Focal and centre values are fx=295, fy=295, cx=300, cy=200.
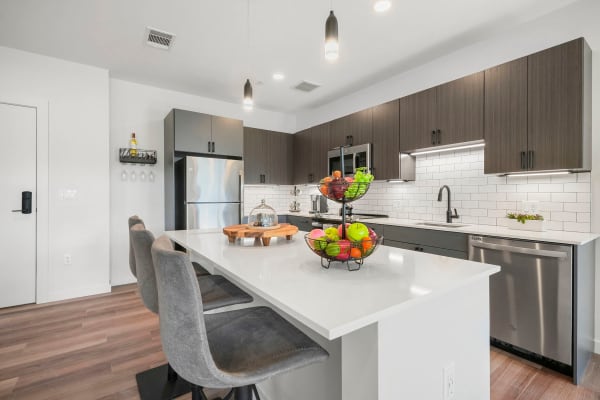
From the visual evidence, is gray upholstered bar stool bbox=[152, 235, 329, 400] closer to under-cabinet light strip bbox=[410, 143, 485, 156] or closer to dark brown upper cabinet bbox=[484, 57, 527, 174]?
dark brown upper cabinet bbox=[484, 57, 527, 174]

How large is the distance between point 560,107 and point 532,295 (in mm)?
1382

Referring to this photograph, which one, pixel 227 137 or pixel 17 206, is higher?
pixel 227 137

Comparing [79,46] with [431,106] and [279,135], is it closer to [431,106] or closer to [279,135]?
[279,135]

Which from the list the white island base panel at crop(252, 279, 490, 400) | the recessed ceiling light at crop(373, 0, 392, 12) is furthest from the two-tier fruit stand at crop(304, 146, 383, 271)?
the recessed ceiling light at crop(373, 0, 392, 12)

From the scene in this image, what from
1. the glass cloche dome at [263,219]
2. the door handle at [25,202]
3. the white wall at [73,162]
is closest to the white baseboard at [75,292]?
the white wall at [73,162]

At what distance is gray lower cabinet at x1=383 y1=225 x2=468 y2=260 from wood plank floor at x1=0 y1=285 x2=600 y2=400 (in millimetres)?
816

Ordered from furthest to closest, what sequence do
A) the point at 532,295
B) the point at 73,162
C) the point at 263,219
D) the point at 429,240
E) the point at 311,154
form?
the point at 311,154 < the point at 73,162 < the point at 429,240 < the point at 532,295 < the point at 263,219

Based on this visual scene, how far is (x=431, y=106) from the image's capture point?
3.04 metres

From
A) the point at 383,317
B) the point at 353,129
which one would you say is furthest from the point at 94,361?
the point at 353,129

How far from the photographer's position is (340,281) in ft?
3.27

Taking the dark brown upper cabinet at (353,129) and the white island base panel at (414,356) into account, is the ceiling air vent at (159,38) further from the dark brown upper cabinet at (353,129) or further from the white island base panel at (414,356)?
the white island base panel at (414,356)

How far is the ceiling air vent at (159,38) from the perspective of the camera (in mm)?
2740

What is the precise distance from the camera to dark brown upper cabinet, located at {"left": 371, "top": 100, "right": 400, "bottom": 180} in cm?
339

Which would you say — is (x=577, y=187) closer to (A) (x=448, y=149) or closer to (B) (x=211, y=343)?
(A) (x=448, y=149)
